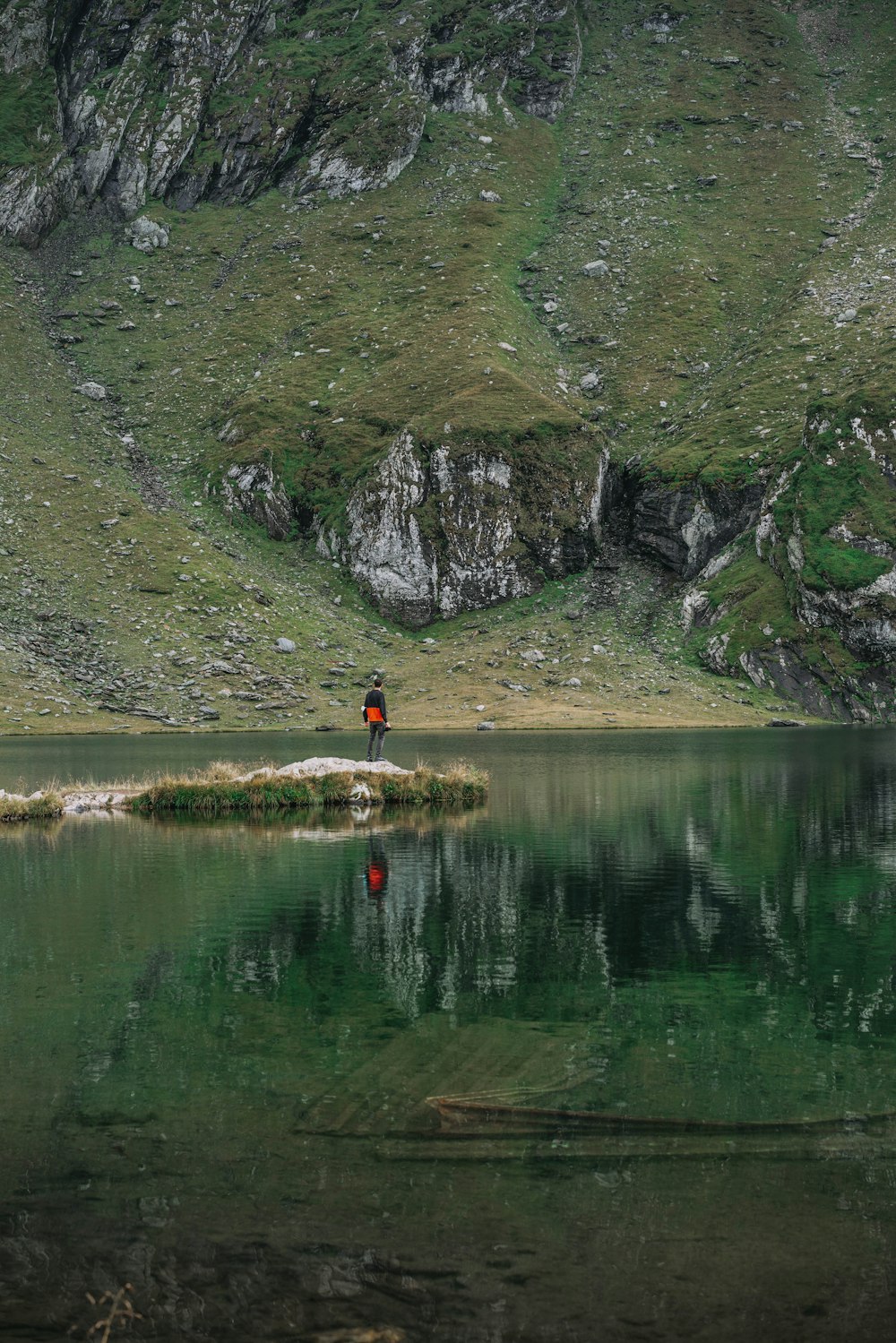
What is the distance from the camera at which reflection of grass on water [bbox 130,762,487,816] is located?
45156 mm

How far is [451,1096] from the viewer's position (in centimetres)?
1265

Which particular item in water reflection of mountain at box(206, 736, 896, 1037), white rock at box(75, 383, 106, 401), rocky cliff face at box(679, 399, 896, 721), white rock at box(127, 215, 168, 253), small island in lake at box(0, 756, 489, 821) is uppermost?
white rock at box(127, 215, 168, 253)

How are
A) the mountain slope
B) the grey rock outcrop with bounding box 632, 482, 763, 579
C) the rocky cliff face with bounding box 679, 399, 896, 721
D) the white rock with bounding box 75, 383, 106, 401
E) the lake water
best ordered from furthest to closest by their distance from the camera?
the white rock with bounding box 75, 383, 106, 401 → the grey rock outcrop with bounding box 632, 482, 763, 579 → the mountain slope → the rocky cliff face with bounding box 679, 399, 896, 721 → the lake water

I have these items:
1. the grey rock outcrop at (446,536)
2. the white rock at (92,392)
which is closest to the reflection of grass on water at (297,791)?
the grey rock outcrop at (446,536)

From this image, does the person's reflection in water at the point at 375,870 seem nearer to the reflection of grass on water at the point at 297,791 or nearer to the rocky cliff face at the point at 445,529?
the reflection of grass on water at the point at 297,791

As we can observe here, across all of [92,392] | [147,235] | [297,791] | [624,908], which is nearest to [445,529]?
[92,392]

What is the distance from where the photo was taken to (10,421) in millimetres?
149375

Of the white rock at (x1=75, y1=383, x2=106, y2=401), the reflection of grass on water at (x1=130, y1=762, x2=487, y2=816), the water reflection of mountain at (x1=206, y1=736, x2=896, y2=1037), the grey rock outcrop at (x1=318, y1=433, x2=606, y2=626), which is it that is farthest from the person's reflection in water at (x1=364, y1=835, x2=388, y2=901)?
the white rock at (x1=75, y1=383, x2=106, y2=401)

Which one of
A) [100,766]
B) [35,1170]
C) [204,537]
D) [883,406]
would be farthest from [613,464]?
[35,1170]

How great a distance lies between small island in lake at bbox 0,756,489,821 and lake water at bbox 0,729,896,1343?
51.2 ft

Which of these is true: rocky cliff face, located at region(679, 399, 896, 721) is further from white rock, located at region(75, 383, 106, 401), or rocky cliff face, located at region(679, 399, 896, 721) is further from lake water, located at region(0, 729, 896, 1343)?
lake water, located at region(0, 729, 896, 1343)

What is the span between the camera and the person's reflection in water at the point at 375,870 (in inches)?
1015

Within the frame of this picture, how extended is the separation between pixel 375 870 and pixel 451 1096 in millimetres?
16460

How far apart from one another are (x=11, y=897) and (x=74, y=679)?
92086mm
